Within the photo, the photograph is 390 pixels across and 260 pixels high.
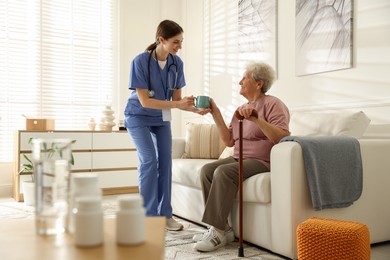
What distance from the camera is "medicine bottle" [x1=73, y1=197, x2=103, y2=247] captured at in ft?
2.94

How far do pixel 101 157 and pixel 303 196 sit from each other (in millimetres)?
2719

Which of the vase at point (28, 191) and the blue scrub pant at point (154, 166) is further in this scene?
the vase at point (28, 191)

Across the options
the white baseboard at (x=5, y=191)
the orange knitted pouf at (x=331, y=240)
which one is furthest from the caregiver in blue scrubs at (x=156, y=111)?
the white baseboard at (x=5, y=191)

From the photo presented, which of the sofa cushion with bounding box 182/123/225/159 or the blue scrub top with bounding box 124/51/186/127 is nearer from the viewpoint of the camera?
the blue scrub top with bounding box 124/51/186/127

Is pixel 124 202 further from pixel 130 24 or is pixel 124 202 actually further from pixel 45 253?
pixel 130 24

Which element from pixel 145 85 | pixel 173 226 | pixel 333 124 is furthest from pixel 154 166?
pixel 333 124

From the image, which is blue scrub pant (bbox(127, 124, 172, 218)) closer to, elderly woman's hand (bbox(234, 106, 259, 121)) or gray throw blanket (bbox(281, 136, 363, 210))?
elderly woman's hand (bbox(234, 106, 259, 121))

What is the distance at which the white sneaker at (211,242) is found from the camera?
2.15m

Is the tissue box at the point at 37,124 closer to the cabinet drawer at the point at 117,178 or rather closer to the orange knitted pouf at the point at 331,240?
the cabinet drawer at the point at 117,178

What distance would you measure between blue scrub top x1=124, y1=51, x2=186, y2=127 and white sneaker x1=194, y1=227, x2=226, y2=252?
32.3 inches

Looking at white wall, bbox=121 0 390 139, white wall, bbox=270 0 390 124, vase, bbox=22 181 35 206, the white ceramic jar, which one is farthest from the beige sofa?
vase, bbox=22 181 35 206

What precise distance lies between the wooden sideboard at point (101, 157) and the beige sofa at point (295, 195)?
1.78 metres

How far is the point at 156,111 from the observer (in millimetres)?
2656

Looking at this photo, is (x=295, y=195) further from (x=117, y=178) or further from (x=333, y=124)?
(x=117, y=178)
